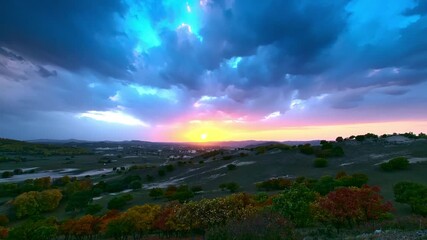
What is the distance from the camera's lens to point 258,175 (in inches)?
3526

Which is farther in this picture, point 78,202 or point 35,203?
point 35,203

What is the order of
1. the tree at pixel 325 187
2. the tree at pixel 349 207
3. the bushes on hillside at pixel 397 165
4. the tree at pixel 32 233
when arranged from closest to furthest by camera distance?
the tree at pixel 349 207 < the tree at pixel 32 233 < the tree at pixel 325 187 < the bushes on hillside at pixel 397 165

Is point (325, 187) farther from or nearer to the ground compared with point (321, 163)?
nearer to the ground

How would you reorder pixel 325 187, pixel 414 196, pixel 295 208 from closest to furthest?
pixel 295 208 < pixel 414 196 < pixel 325 187

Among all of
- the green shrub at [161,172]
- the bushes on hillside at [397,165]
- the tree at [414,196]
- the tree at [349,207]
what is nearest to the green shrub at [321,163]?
the bushes on hillside at [397,165]

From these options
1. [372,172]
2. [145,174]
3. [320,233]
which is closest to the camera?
[320,233]

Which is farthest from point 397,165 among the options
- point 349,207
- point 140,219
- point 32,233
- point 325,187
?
point 32,233

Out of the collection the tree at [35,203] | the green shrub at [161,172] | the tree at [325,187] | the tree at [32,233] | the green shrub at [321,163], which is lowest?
the tree at [35,203]

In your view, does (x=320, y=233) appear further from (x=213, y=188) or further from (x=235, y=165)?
(x=235, y=165)

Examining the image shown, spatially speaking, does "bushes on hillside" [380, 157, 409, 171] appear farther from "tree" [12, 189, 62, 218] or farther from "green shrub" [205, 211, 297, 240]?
"tree" [12, 189, 62, 218]

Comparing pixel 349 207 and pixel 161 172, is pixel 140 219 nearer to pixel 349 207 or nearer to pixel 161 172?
pixel 349 207

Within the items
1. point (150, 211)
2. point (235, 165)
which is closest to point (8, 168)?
point (235, 165)

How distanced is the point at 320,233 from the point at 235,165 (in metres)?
81.4

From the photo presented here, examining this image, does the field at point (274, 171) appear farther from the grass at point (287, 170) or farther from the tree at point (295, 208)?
the tree at point (295, 208)
